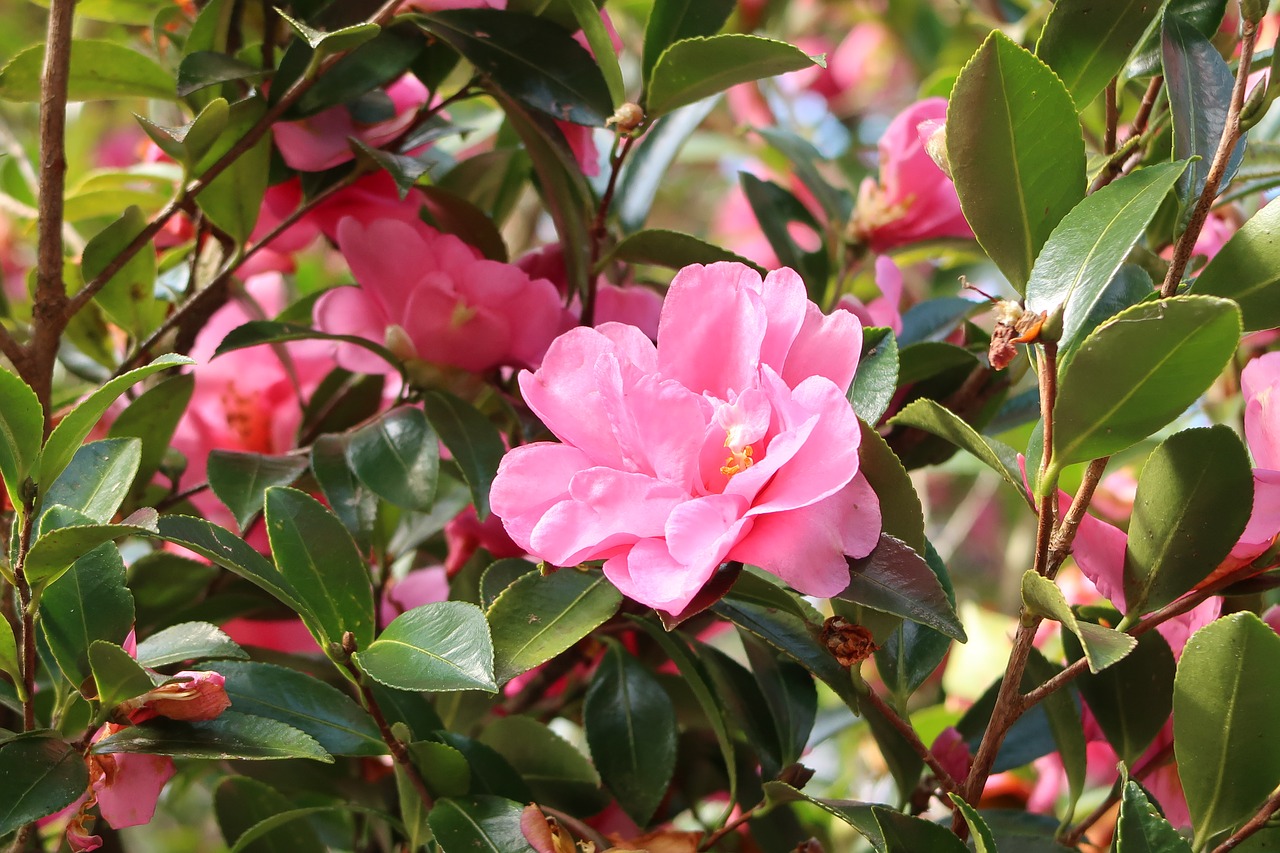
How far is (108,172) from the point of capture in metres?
0.88

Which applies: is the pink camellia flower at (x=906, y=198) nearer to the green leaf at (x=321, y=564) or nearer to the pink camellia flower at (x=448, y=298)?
the pink camellia flower at (x=448, y=298)

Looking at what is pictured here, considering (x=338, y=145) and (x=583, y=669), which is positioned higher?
(x=338, y=145)

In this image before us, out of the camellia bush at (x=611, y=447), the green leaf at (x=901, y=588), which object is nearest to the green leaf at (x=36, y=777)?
the camellia bush at (x=611, y=447)

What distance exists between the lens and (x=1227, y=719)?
0.47 metres

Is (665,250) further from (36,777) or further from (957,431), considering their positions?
(36,777)

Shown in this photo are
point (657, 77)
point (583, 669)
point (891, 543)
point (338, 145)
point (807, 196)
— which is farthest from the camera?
point (807, 196)

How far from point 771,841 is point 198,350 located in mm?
547

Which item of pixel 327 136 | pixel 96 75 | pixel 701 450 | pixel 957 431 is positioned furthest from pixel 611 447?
pixel 96 75

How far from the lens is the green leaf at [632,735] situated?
634mm

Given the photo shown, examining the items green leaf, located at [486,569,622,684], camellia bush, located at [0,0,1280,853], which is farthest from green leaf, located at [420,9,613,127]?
green leaf, located at [486,569,622,684]

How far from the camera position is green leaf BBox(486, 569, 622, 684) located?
500mm

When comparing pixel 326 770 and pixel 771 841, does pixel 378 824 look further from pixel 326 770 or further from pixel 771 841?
pixel 771 841

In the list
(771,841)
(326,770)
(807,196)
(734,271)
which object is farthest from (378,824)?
(807,196)

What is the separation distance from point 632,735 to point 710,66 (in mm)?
373
